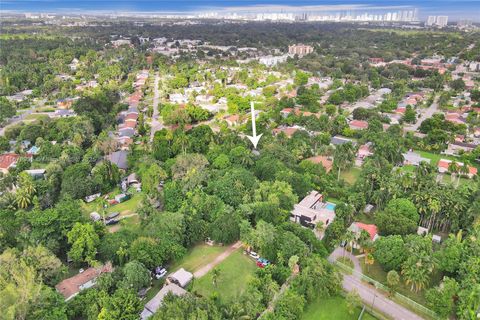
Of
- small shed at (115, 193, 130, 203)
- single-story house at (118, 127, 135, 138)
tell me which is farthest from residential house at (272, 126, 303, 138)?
small shed at (115, 193, 130, 203)

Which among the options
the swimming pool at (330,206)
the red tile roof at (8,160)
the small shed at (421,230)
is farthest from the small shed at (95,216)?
the small shed at (421,230)

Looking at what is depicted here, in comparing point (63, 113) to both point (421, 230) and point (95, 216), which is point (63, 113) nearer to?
point (95, 216)

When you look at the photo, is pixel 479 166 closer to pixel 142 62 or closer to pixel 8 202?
pixel 8 202

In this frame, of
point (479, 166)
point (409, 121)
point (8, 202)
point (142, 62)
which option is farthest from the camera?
point (142, 62)

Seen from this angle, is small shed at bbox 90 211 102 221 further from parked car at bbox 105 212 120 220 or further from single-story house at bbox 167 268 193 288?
single-story house at bbox 167 268 193 288

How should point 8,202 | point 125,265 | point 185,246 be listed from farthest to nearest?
point 8,202 → point 185,246 → point 125,265

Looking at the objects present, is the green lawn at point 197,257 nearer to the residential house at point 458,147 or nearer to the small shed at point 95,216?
the small shed at point 95,216

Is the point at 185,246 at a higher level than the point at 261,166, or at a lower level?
lower

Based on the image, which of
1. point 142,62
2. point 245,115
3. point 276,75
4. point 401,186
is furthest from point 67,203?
point 142,62
